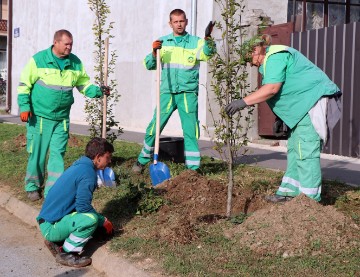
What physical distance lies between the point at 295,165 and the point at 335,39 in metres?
5.16

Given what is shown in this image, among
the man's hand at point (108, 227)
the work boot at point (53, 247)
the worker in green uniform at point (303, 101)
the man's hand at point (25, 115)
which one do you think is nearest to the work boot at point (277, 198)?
the worker in green uniform at point (303, 101)

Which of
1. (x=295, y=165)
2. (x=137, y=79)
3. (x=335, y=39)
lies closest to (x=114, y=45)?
(x=137, y=79)

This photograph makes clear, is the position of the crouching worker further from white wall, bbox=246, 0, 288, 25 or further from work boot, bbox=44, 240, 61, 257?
white wall, bbox=246, 0, 288, 25

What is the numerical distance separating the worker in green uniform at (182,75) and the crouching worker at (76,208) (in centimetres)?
243

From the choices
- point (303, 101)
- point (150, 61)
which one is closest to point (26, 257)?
point (303, 101)

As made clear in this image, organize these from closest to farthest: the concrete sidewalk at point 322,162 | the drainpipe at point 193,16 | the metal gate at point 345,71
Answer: the concrete sidewalk at point 322,162 → the metal gate at point 345,71 → the drainpipe at point 193,16

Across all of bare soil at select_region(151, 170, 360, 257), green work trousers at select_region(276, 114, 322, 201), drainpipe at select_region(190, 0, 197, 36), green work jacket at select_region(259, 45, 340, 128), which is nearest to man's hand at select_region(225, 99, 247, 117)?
green work jacket at select_region(259, 45, 340, 128)

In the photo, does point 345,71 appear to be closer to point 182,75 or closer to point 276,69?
point 182,75

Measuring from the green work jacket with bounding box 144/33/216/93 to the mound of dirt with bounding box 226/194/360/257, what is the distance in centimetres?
272

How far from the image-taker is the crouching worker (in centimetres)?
525

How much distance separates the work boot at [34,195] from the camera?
23.9ft

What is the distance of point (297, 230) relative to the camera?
4867 millimetres

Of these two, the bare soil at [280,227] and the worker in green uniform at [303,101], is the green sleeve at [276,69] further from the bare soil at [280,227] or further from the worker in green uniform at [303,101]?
the bare soil at [280,227]

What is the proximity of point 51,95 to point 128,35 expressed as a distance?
11.1 meters
